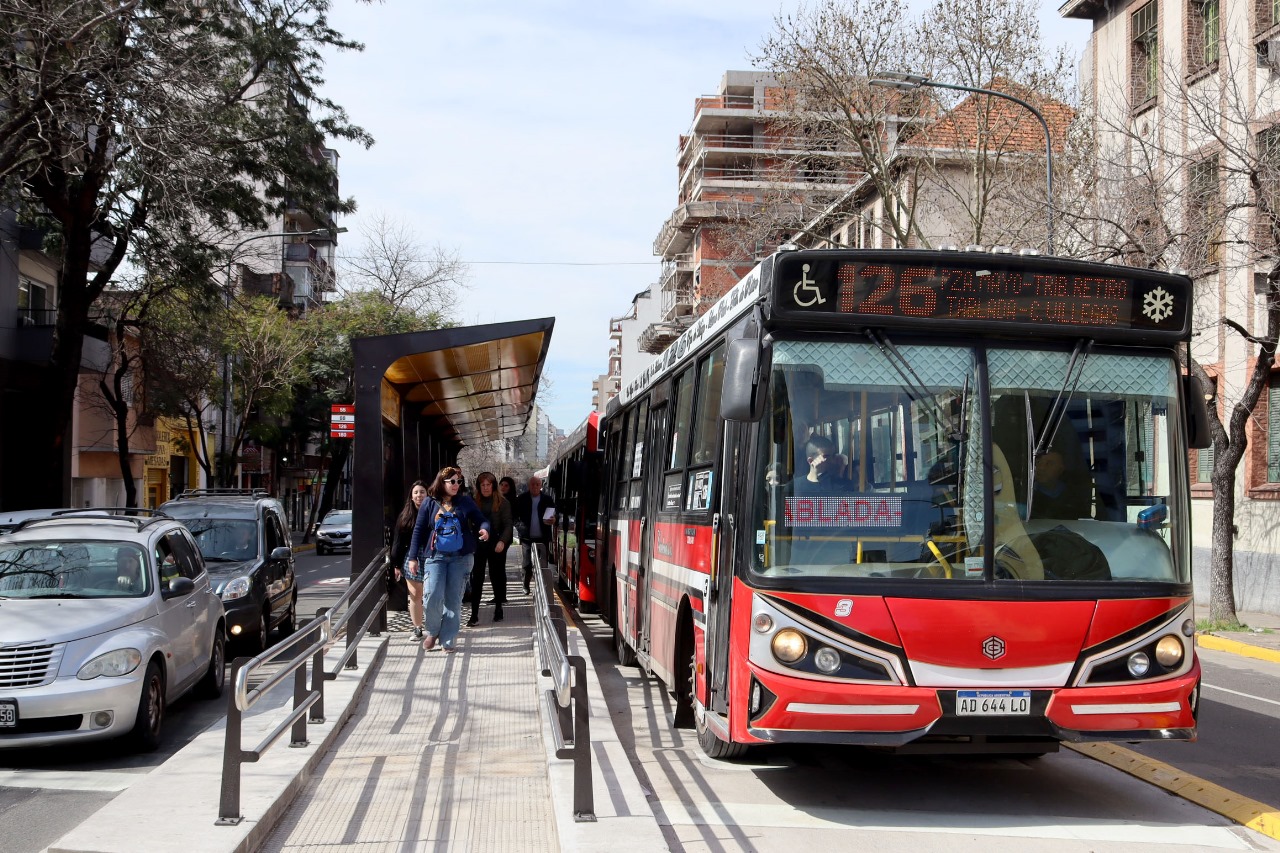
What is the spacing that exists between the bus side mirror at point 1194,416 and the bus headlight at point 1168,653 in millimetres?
1165

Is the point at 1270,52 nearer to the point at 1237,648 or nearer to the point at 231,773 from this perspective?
the point at 1237,648

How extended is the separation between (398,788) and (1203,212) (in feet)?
46.5

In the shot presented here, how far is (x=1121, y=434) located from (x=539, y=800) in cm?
381

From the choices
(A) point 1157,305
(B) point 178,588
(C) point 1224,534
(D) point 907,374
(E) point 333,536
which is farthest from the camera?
(E) point 333,536

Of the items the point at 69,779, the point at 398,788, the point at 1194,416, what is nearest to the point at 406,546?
the point at 69,779

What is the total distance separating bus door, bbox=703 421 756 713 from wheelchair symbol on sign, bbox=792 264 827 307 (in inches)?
30.0

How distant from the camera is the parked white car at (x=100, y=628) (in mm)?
8203

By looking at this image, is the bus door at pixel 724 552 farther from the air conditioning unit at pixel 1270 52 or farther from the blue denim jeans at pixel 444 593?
the air conditioning unit at pixel 1270 52

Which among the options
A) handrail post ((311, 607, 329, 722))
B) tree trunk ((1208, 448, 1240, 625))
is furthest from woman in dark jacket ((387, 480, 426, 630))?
tree trunk ((1208, 448, 1240, 625))

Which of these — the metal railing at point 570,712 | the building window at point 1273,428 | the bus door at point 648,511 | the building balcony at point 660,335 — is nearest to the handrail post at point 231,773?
the metal railing at point 570,712

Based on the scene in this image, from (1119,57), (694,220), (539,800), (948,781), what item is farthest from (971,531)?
(694,220)

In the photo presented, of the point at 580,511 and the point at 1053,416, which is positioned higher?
the point at 1053,416

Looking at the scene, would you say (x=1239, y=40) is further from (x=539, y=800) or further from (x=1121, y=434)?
(x=539, y=800)

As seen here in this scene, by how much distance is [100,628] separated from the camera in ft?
28.6
